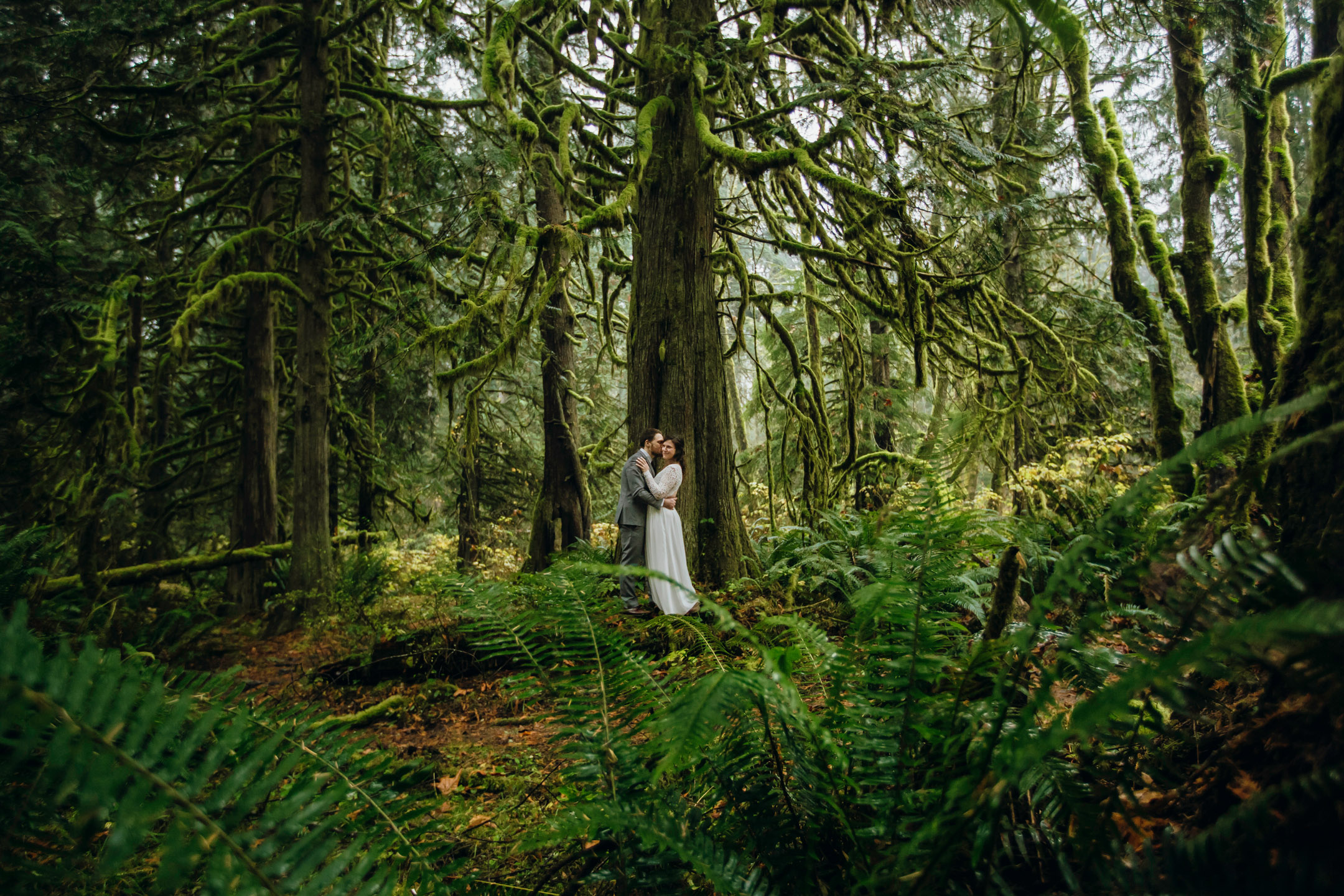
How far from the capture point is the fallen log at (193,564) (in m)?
7.52

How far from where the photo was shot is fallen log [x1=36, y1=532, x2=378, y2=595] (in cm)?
752

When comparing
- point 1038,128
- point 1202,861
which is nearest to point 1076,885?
point 1202,861

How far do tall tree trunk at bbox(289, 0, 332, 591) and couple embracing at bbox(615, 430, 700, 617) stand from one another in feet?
15.2

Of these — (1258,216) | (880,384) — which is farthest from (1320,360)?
(880,384)

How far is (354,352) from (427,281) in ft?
4.62

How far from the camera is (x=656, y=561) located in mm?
5965

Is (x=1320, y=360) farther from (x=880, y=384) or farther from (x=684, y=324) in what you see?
(x=880, y=384)

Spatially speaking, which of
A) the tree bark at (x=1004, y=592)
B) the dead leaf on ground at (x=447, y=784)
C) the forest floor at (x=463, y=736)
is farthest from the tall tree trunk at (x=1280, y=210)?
the dead leaf on ground at (x=447, y=784)

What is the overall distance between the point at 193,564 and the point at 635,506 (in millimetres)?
6455

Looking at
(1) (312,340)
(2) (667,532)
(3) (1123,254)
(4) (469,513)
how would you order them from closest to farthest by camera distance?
1. (2) (667,532)
2. (3) (1123,254)
3. (1) (312,340)
4. (4) (469,513)

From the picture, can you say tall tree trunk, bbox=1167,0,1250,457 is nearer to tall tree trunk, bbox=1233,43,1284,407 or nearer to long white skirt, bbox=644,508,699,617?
tall tree trunk, bbox=1233,43,1284,407

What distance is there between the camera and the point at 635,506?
6.18 meters

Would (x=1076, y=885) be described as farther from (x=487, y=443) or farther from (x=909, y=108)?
(x=487, y=443)

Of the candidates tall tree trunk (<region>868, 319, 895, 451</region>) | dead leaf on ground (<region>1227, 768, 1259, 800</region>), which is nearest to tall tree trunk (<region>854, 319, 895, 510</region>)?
tall tree trunk (<region>868, 319, 895, 451</region>)
